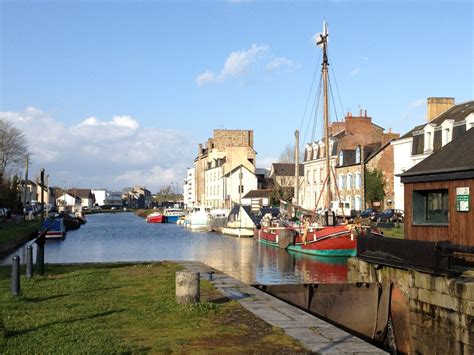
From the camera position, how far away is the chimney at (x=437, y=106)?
2064 inches

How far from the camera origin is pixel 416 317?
14562mm

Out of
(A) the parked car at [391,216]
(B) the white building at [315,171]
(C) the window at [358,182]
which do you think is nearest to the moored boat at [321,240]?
(A) the parked car at [391,216]

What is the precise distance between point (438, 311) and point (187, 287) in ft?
19.5

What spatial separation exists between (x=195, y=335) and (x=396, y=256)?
8.51 m

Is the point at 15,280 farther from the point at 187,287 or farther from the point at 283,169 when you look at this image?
the point at 283,169

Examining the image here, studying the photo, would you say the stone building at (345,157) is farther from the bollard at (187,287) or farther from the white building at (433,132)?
the bollard at (187,287)

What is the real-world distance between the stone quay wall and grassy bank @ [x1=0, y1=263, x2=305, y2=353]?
470cm

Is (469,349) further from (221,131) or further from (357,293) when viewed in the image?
(221,131)

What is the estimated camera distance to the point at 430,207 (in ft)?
57.7

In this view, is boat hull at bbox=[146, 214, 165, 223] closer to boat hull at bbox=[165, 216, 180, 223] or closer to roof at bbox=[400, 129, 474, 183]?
boat hull at bbox=[165, 216, 180, 223]

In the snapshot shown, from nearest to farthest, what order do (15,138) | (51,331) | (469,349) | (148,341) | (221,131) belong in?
1. (148,341)
2. (51,331)
3. (469,349)
4. (15,138)
5. (221,131)

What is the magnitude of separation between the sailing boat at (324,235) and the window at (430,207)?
21377 millimetres

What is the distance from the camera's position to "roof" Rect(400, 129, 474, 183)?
15.8 metres

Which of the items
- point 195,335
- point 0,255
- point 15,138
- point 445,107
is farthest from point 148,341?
point 15,138
